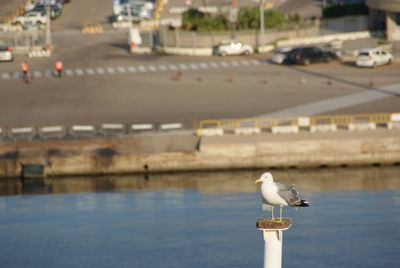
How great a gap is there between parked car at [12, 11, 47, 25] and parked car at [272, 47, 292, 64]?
115 feet

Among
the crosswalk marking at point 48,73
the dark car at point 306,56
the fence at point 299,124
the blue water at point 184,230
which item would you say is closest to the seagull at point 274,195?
the blue water at point 184,230

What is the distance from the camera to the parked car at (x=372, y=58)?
8175 centimetres

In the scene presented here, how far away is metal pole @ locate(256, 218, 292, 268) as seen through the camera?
2241cm

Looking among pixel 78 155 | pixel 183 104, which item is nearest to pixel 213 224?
pixel 78 155

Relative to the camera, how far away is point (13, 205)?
55.9 meters

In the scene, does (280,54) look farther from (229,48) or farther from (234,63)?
(229,48)

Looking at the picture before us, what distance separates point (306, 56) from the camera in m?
83.7

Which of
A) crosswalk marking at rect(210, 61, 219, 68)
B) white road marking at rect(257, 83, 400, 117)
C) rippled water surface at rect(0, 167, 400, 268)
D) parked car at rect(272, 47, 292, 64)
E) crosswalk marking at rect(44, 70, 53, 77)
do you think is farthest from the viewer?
crosswalk marking at rect(210, 61, 219, 68)

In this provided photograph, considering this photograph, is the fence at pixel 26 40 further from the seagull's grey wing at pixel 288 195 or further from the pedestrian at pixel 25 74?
the seagull's grey wing at pixel 288 195

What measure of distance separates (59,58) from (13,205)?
120 feet

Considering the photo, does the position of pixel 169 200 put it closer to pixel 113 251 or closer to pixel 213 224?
pixel 213 224

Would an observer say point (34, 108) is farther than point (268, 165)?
Yes

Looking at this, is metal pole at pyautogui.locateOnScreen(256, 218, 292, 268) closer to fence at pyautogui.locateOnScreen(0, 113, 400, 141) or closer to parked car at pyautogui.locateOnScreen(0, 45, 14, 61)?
fence at pyautogui.locateOnScreen(0, 113, 400, 141)

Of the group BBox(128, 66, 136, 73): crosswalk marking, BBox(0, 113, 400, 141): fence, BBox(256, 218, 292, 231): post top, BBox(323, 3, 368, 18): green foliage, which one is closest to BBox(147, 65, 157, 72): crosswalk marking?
BBox(128, 66, 136, 73): crosswalk marking
